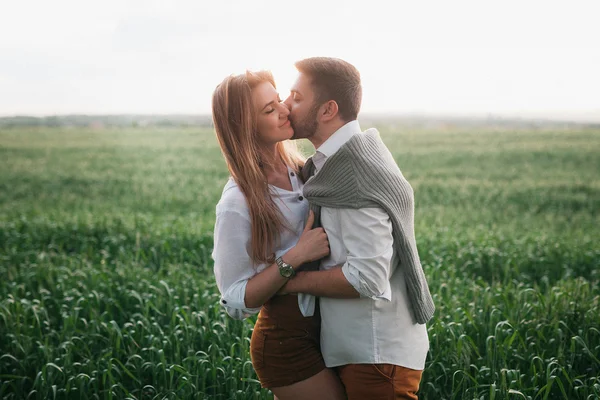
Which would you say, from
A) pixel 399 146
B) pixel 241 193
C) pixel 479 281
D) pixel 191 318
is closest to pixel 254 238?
pixel 241 193

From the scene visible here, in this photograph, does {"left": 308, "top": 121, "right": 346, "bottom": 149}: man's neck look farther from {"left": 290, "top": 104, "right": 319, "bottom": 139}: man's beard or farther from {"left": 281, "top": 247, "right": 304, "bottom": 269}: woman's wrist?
{"left": 281, "top": 247, "right": 304, "bottom": 269}: woman's wrist

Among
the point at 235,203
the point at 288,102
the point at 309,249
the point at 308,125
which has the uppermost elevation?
the point at 288,102

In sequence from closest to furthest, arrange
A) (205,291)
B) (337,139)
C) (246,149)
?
(337,139)
(246,149)
(205,291)

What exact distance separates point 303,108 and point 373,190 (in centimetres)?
56

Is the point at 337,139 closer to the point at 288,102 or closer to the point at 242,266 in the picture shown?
the point at 288,102

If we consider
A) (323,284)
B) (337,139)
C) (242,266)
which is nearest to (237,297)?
(242,266)

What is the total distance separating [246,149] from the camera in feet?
9.61

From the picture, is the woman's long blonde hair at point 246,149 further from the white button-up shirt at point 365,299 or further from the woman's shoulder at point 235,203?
the white button-up shirt at point 365,299

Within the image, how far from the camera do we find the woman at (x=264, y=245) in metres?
2.84

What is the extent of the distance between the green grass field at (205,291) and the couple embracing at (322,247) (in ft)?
4.59

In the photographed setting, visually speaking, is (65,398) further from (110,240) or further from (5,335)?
(110,240)

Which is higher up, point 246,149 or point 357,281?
point 246,149

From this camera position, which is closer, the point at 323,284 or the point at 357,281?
the point at 357,281

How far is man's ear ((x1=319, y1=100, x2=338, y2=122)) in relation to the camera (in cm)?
280
